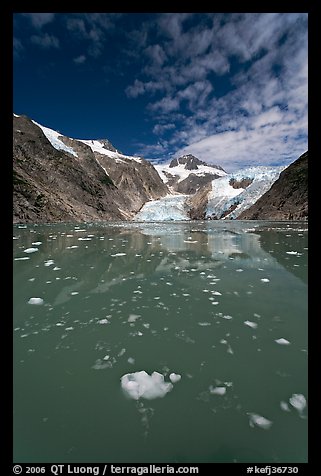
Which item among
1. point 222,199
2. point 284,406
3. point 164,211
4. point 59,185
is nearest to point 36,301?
point 284,406

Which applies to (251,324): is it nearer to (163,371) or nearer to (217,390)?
(217,390)

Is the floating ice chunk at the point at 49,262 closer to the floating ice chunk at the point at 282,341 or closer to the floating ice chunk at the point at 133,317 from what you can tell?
the floating ice chunk at the point at 133,317

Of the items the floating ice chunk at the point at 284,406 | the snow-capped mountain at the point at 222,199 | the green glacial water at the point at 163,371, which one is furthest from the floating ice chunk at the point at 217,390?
the snow-capped mountain at the point at 222,199

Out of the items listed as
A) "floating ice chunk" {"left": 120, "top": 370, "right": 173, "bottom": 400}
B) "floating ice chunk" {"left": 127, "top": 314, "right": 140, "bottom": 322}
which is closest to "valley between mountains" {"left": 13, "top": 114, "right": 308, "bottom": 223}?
"floating ice chunk" {"left": 127, "top": 314, "right": 140, "bottom": 322}

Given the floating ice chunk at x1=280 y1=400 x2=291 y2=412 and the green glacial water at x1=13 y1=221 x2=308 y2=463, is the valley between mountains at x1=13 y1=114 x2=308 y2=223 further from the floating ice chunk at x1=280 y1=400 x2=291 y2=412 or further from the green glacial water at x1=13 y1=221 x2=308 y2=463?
the floating ice chunk at x1=280 y1=400 x2=291 y2=412
